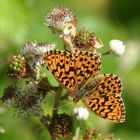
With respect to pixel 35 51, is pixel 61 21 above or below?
above

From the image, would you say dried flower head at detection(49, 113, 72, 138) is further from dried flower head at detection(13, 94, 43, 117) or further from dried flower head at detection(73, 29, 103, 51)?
dried flower head at detection(73, 29, 103, 51)

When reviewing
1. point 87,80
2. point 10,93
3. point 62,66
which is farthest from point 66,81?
point 10,93

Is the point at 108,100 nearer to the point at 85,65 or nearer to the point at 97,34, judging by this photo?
the point at 85,65

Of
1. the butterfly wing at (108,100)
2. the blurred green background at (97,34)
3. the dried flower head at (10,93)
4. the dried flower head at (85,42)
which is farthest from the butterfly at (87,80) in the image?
the blurred green background at (97,34)

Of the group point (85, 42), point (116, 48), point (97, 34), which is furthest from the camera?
point (97, 34)

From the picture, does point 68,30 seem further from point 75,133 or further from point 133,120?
point 133,120

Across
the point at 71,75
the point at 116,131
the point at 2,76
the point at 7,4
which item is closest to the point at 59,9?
the point at 71,75

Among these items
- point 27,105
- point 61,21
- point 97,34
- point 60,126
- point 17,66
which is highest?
point 97,34

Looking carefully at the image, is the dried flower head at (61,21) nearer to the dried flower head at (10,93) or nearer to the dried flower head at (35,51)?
the dried flower head at (35,51)
